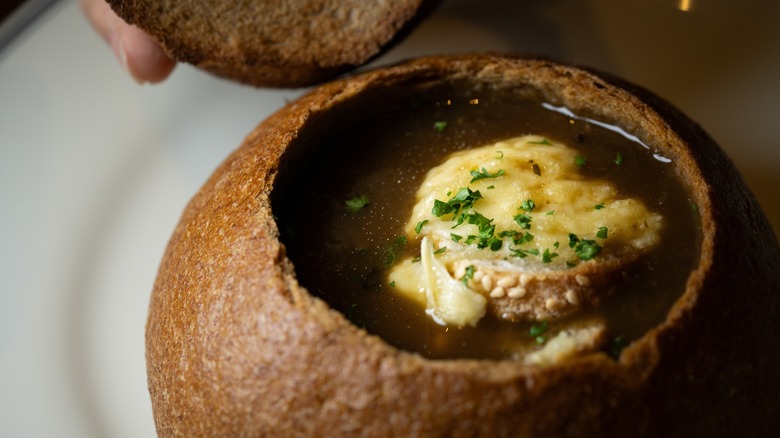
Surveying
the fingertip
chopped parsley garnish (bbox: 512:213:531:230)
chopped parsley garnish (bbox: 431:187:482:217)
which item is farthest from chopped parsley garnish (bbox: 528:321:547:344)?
the fingertip

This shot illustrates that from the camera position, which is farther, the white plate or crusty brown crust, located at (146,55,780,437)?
the white plate

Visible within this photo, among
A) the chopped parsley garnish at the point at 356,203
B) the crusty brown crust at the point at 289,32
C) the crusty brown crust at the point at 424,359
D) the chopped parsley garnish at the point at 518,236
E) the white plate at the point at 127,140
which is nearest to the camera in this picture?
the crusty brown crust at the point at 424,359

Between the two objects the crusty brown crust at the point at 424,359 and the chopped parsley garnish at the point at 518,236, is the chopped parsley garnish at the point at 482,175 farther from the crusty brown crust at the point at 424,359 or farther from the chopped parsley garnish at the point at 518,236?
the crusty brown crust at the point at 424,359

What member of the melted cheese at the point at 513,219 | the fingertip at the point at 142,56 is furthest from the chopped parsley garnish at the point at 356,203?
the fingertip at the point at 142,56

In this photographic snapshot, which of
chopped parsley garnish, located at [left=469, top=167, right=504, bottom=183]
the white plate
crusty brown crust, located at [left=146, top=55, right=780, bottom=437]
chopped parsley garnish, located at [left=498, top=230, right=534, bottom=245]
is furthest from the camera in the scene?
the white plate

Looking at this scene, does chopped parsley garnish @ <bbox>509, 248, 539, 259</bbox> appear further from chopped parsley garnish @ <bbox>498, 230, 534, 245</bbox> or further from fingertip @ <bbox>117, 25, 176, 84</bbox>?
fingertip @ <bbox>117, 25, 176, 84</bbox>

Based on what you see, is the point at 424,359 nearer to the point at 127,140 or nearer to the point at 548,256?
the point at 548,256

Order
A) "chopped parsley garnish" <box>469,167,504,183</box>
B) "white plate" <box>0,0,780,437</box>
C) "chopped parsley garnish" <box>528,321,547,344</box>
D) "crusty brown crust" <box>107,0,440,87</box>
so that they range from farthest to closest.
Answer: "white plate" <box>0,0,780,437</box>
"crusty brown crust" <box>107,0,440,87</box>
"chopped parsley garnish" <box>469,167,504,183</box>
"chopped parsley garnish" <box>528,321,547,344</box>
